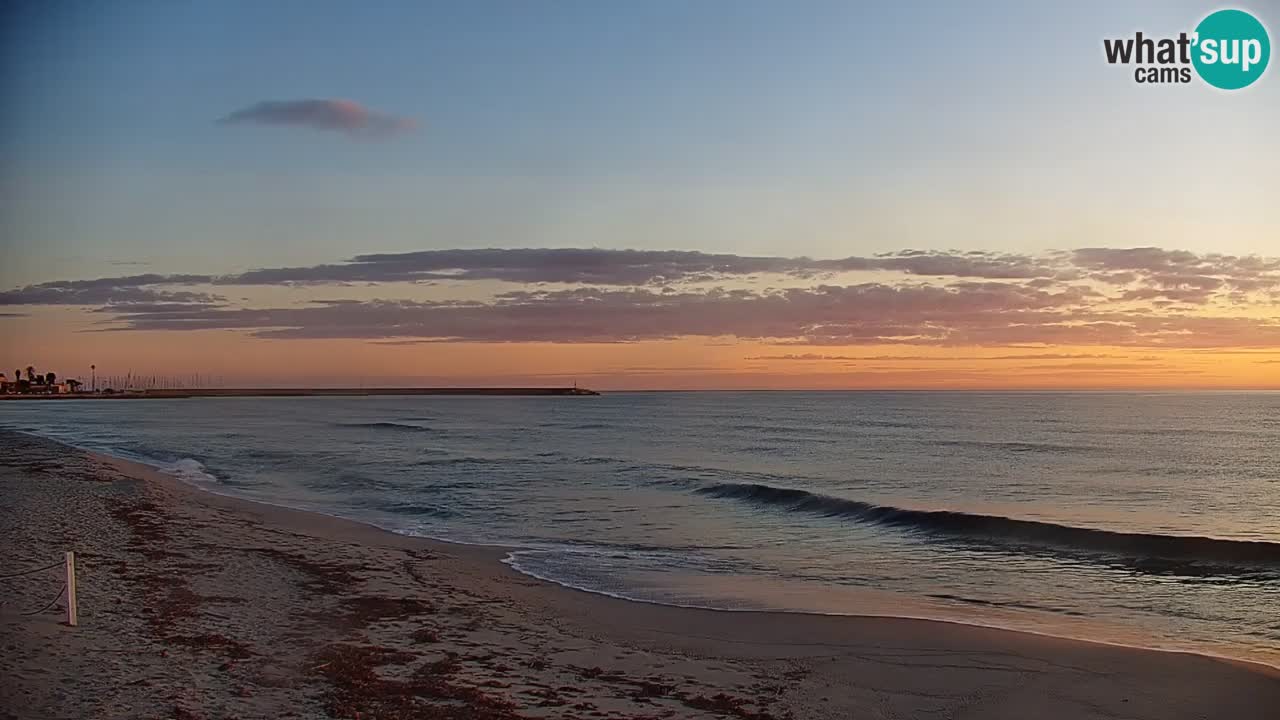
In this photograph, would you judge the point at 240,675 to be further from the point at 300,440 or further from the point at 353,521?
the point at 300,440

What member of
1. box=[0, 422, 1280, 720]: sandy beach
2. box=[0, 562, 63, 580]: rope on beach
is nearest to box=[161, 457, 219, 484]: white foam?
box=[0, 422, 1280, 720]: sandy beach

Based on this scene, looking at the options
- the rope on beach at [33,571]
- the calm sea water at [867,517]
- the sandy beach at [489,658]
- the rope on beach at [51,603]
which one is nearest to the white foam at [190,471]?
the calm sea water at [867,517]

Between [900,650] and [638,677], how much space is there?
10.9 feet

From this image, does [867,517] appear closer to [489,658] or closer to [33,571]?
[489,658]

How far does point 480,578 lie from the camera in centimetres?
1489

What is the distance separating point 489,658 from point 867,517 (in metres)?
15.8

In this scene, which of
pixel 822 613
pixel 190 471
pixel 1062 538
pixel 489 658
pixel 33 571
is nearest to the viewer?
pixel 489 658

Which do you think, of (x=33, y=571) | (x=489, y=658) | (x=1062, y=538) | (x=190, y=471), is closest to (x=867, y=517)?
(x=1062, y=538)

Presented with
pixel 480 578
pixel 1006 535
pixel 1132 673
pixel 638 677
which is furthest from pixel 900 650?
pixel 1006 535

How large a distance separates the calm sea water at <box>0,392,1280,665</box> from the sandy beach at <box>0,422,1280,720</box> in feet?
4.78

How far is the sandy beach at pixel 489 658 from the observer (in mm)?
8281

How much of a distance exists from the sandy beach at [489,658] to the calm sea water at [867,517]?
1457 millimetres

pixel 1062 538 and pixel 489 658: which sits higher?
pixel 489 658

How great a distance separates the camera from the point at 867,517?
23.7 m
